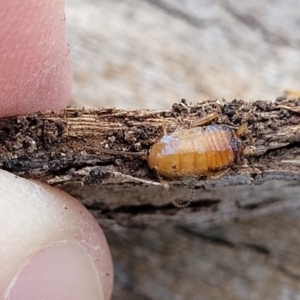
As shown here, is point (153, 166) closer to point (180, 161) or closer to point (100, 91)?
point (180, 161)

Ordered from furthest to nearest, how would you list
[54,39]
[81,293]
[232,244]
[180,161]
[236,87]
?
1. [236,87]
2. [232,244]
3. [54,39]
4. [81,293]
5. [180,161]

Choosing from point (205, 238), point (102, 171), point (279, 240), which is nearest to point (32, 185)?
point (102, 171)

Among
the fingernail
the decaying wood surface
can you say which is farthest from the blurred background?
the decaying wood surface

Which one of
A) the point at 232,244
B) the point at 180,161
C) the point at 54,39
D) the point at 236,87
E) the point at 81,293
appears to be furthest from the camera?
the point at 236,87

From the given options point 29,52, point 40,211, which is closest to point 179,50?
point 29,52

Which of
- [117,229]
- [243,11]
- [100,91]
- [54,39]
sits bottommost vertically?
[117,229]

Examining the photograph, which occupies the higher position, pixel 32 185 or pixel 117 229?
pixel 32 185

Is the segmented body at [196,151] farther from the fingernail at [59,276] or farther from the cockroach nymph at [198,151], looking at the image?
the fingernail at [59,276]
